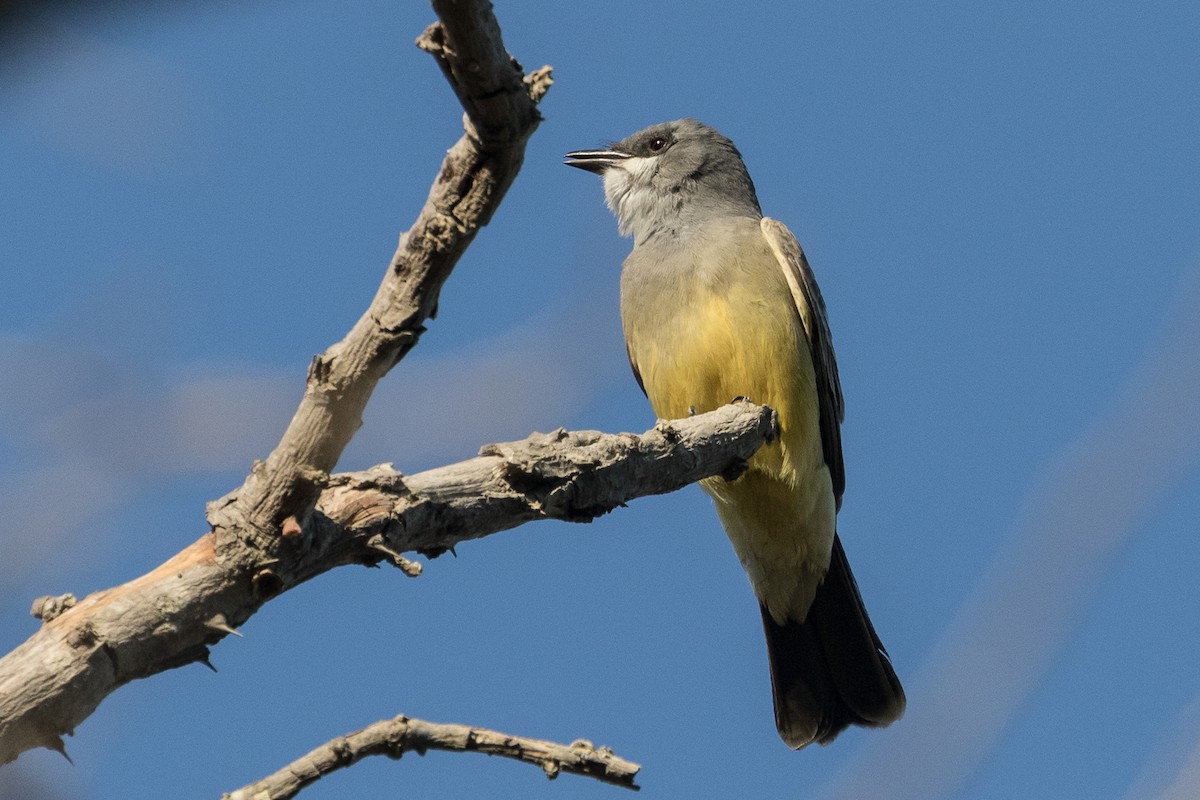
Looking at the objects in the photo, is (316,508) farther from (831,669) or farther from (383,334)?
(831,669)

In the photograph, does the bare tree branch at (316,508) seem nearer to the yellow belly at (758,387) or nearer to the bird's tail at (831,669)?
the yellow belly at (758,387)

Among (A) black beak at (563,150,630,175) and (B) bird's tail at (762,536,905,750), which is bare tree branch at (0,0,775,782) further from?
(A) black beak at (563,150,630,175)

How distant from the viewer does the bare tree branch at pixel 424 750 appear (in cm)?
295

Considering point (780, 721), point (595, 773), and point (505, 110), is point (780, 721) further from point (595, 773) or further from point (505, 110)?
point (505, 110)

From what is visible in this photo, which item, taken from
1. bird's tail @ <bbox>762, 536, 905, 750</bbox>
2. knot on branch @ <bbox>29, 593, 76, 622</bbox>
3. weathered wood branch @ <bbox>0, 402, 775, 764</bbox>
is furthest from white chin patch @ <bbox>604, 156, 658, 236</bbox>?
knot on branch @ <bbox>29, 593, 76, 622</bbox>

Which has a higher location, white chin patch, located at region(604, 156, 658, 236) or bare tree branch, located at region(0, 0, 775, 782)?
white chin patch, located at region(604, 156, 658, 236)

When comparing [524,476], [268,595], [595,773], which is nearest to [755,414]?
[524,476]

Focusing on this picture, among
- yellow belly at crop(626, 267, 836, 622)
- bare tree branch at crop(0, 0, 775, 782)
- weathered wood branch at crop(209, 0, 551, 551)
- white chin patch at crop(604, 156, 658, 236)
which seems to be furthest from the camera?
white chin patch at crop(604, 156, 658, 236)

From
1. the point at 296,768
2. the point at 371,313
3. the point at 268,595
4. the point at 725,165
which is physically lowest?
the point at 296,768

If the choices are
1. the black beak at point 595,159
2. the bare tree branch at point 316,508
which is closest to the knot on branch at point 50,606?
the bare tree branch at point 316,508

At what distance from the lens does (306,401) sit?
2867 millimetres

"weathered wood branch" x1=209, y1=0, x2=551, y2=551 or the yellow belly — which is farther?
the yellow belly

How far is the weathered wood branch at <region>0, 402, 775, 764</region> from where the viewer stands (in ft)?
8.69

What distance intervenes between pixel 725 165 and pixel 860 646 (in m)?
3.12
